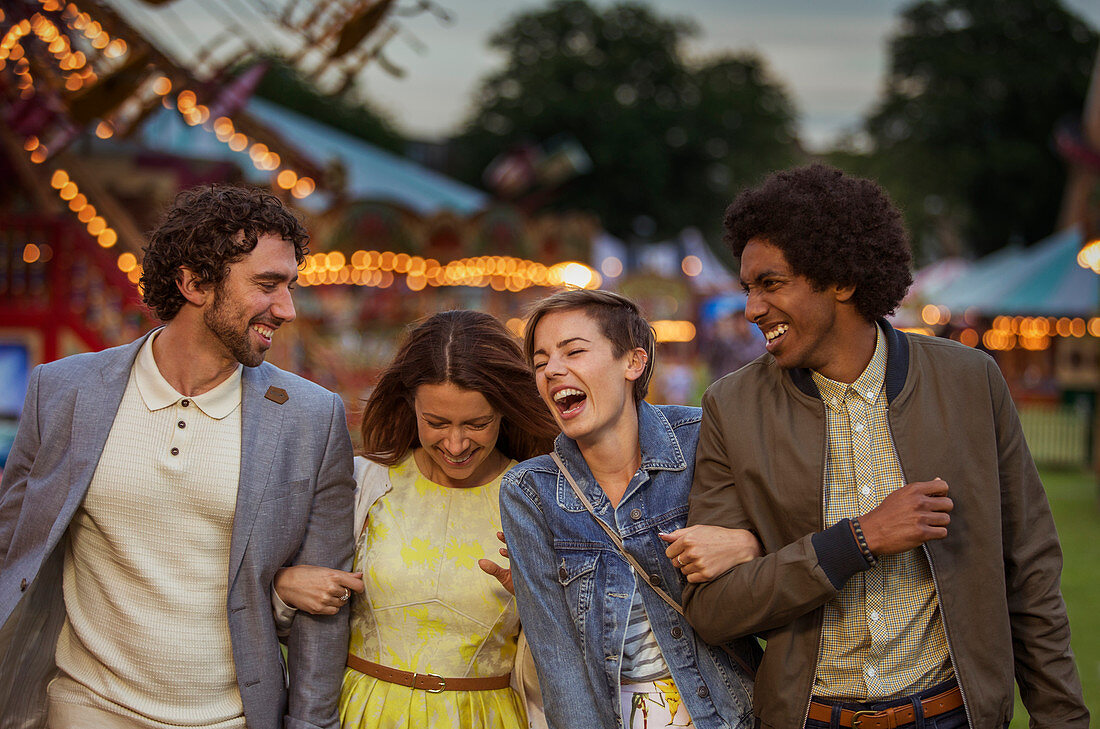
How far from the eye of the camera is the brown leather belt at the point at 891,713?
8.52ft

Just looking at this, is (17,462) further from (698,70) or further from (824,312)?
(698,70)

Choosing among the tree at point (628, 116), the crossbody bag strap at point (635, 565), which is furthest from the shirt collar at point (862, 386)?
the tree at point (628, 116)

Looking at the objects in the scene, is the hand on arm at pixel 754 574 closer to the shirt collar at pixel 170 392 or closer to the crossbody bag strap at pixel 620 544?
the crossbody bag strap at pixel 620 544

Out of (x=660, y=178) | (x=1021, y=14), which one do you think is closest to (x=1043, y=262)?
(x=1021, y=14)

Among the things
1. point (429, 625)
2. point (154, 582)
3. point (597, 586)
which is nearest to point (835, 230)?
point (597, 586)

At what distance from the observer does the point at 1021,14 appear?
112ft

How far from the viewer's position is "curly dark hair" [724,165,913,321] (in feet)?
8.97

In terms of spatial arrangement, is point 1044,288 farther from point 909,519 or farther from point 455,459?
point 909,519

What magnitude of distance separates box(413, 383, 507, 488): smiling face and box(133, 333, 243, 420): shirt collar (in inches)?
22.7

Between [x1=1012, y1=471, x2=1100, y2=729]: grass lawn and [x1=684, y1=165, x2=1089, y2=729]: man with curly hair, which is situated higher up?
[x1=684, y1=165, x2=1089, y2=729]: man with curly hair

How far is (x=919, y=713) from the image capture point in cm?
260

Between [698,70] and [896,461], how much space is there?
1749 inches

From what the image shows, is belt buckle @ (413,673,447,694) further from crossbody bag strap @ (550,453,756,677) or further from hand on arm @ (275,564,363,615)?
crossbody bag strap @ (550,453,756,677)

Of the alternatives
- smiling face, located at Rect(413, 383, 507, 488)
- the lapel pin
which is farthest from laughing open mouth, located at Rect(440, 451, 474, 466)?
the lapel pin
